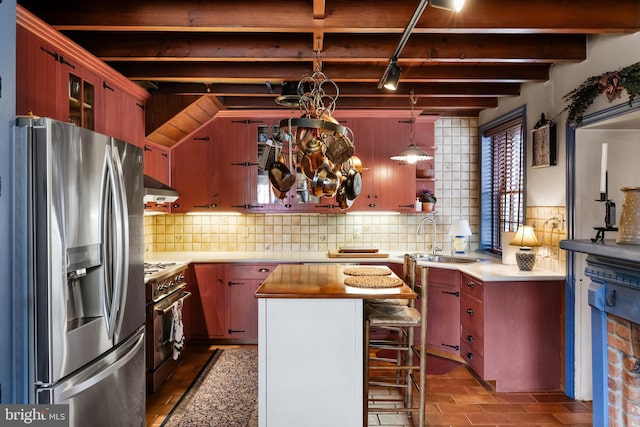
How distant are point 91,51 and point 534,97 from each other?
3.65 metres

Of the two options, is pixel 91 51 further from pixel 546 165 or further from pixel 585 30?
pixel 546 165

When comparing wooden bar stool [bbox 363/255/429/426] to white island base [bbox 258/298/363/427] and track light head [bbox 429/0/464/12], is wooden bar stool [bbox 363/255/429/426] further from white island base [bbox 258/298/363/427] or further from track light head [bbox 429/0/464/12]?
track light head [bbox 429/0/464/12]

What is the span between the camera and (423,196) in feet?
15.8

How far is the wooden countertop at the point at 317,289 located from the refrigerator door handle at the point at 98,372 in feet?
2.45

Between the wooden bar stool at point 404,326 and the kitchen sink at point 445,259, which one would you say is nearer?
the wooden bar stool at point 404,326

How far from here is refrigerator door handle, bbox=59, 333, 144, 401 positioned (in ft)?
5.93

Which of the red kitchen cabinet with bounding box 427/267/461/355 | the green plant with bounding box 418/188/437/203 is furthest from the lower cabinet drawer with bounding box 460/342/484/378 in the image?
the green plant with bounding box 418/188/437/203

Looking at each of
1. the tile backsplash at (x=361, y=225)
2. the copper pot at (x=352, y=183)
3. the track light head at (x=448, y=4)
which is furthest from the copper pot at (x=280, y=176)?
the tile backsplash at (x=361, y=225)

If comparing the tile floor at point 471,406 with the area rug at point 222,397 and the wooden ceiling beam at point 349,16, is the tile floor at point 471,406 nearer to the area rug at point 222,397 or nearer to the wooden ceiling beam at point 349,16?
the area rug at point 222,397

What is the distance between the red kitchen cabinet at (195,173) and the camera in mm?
4633

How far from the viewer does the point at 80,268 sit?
185cm

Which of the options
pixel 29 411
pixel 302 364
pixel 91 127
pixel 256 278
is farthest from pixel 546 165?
pixel 29 411

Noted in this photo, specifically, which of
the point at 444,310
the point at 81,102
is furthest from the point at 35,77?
the point at 444,310

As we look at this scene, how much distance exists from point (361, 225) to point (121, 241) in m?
3.24
